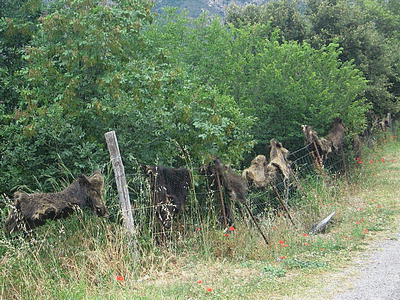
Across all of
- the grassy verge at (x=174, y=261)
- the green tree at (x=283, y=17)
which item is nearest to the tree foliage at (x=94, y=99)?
the grassy verge at (x=174, y=261)

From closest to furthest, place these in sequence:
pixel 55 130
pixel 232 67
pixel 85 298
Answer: pixel 85 298 < pixel 55 130 < pixel 232 67

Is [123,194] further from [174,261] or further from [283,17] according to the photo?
[283,17]

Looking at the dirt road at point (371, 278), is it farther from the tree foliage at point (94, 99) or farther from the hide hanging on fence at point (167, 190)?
the tree foliage at point (94, 99)

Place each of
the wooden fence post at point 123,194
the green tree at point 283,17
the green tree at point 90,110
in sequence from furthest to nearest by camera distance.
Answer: the green tree at point 283,17, the green tree at point 90,110, the wooden fence post at point 123,194

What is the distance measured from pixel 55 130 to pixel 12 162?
1054mm

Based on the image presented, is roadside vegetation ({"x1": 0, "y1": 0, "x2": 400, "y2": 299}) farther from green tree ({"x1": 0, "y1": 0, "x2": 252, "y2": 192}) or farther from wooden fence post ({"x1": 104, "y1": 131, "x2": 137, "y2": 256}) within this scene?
wooden fence post ({"x1": 104, "y1": 131, "x2": 137, "y2": 256})

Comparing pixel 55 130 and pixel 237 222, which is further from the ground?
pixel 55 130

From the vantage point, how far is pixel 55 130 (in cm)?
775

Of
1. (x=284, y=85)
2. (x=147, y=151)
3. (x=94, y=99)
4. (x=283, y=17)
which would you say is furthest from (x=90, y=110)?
(x=283, y=17)

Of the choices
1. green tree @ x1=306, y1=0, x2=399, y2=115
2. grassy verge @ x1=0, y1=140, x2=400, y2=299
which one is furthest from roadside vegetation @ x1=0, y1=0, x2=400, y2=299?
green tree @ x1=306, y1=0, x2=399, y2=115

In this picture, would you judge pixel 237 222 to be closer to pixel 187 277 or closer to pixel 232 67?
pixel 187 277

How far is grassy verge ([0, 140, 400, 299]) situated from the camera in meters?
5.07

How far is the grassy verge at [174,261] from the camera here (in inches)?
199

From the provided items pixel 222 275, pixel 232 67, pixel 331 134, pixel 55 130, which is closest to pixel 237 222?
pixel 222 275
